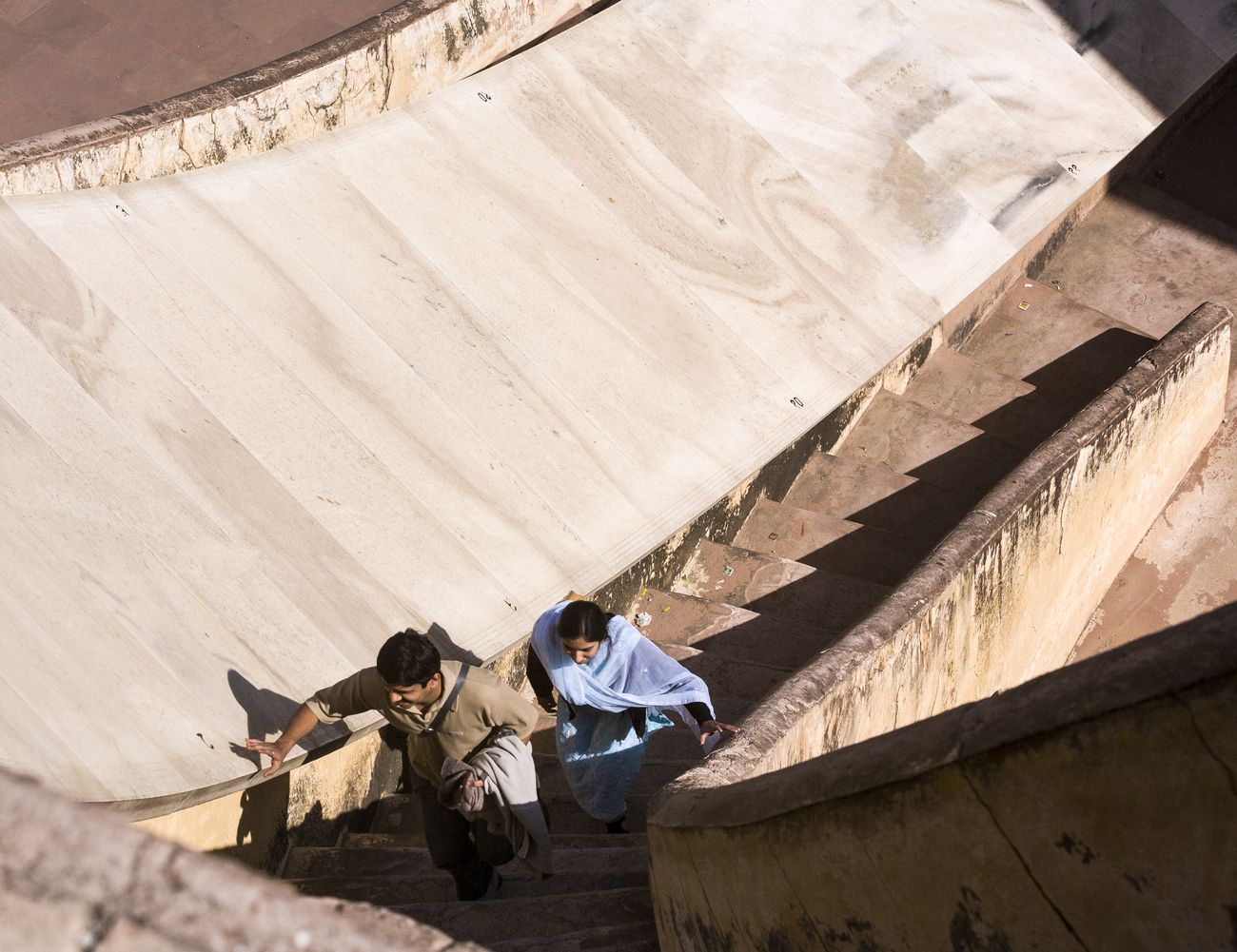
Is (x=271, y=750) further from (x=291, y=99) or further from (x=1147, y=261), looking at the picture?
(x=1147, y=261)

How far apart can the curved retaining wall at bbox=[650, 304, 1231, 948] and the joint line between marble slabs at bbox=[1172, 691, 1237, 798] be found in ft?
2.00

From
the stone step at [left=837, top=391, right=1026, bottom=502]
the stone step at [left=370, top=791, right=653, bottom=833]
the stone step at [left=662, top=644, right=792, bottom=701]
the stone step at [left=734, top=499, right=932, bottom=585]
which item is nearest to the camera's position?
the stone step at [left=370, top=791, right=653, bottom=833]

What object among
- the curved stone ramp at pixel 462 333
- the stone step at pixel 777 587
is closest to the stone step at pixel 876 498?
the curved stone ramp at pixel 462 333

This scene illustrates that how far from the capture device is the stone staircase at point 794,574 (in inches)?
180

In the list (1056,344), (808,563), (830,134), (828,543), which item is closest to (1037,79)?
(830,134)

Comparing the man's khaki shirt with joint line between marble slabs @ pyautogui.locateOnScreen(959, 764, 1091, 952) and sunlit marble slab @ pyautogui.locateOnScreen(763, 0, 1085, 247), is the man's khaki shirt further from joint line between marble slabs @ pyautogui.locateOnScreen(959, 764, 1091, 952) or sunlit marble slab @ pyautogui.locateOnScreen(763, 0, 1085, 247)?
sunlit marble slab @ pyautogui.locateOnScreen(763, 0, 1085, 247)

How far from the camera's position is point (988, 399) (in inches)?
307

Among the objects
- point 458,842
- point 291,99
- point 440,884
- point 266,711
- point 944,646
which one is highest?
point 291,99

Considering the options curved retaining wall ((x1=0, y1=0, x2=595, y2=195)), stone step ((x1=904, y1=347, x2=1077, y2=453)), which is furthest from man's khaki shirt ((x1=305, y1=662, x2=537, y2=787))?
stone step ((x1=904, y1=347, x2=1077, y2=453))

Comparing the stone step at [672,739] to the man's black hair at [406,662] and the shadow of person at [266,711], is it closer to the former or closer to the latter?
the shadow of person at [266,711]

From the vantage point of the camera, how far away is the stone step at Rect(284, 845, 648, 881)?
4961 mm

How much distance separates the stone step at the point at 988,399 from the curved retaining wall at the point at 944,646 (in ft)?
2.22

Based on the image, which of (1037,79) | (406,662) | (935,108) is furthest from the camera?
(1037,79)

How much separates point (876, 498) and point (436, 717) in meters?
3.39
